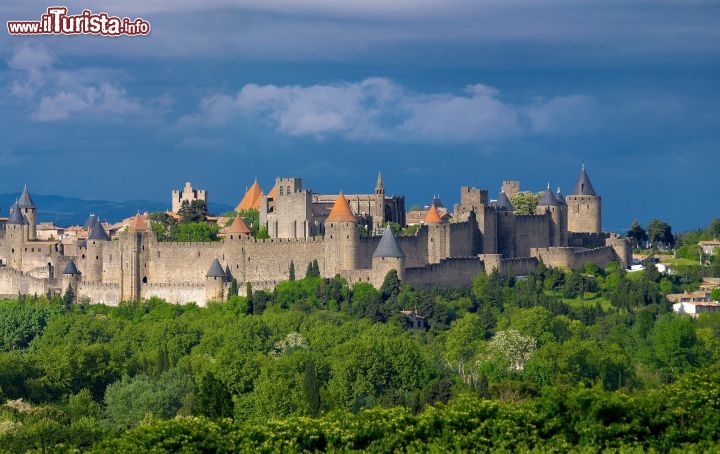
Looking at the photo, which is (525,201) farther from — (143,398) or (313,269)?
(143,398)

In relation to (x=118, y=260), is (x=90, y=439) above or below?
below

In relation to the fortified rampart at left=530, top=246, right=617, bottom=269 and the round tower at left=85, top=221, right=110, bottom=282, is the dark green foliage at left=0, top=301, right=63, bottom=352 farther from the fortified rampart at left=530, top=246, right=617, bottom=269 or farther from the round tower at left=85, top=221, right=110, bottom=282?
the fortified rampart at left=530, top=246, right=617, bottom=269

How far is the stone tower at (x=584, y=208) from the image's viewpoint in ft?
278

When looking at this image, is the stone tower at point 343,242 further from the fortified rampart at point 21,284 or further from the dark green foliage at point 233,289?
the fortified rampart at point 21,284

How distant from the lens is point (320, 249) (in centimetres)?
7556

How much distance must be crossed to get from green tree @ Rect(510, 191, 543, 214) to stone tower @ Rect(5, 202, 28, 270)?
69.3 feet

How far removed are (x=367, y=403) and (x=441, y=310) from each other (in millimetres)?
12357

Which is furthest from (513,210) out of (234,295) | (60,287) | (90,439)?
(90,439)

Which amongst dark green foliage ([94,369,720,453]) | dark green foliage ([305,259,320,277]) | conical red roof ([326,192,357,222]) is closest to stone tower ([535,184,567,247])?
conical red roof ([326,192,357,222])

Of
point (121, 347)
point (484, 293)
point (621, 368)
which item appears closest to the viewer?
point (621, 368)

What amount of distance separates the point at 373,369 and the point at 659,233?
3379cm

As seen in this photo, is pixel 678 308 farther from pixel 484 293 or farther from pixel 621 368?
pixel 621 368

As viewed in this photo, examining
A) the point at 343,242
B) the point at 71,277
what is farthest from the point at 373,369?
the point at 71,277

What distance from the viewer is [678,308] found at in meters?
77.9
